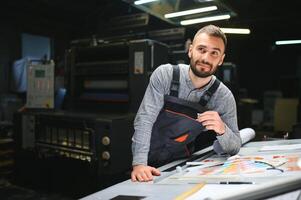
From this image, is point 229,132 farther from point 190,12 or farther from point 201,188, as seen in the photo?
point 190,12

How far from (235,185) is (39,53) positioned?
715 cm

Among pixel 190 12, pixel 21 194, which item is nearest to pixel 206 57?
pixel 21 194

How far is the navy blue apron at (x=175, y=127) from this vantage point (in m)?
1.63

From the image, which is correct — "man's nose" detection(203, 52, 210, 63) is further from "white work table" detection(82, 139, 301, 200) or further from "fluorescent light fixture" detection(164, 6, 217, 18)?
"fluorescent light fixture" detection(164, 6, 217, 18)

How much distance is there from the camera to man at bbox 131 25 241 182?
1499 mm

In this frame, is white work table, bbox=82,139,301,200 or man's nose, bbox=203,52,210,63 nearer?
white work table, bbox=82,139,301,200

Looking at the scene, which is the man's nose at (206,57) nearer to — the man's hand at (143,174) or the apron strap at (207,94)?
the apron strap at (207,94)

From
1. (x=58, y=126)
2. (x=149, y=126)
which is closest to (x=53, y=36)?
(x=58, y=126)

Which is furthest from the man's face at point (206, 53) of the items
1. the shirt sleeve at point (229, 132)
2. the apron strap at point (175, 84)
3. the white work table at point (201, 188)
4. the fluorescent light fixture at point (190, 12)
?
the fluorescent light fixture at point (190, 12)

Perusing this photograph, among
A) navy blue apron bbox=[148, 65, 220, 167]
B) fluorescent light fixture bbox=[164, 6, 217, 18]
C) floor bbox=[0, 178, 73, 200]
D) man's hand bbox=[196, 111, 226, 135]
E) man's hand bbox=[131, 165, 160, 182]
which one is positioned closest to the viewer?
man's hand bbox=[131, 165, 160, 182]

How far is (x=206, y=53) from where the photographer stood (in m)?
1.48

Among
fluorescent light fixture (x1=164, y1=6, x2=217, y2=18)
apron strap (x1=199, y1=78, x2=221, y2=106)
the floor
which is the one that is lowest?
the floor

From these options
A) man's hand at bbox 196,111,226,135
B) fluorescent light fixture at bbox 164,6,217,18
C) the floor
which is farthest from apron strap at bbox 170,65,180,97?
fluorescent light fixture at bbox 164,6,217,18

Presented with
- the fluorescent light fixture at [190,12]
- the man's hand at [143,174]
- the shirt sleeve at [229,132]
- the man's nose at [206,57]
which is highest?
the fluorescent light fixture at [190,12]
